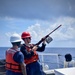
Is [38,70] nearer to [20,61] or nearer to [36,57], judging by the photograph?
[36,57]

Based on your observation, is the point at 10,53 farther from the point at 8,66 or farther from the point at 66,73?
the point at 66,73

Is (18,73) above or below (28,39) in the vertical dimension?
below

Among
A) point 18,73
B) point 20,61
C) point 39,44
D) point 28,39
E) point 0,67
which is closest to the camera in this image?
point 20,61

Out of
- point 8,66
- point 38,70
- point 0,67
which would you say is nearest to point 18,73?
point 8,66

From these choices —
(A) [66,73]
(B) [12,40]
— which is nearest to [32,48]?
(B) [12,40]

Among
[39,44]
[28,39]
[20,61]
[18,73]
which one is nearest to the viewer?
[20,61]

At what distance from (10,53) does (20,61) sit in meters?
0.27

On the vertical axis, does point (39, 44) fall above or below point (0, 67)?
above

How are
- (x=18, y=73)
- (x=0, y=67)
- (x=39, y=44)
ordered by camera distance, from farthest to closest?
(x=0, y=67), (x=39, y=44), (x=18, y=73)

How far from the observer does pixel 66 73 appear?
473 cm

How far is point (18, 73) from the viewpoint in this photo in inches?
197

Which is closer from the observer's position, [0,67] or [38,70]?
[38,70]

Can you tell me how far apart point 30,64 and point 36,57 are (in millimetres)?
197

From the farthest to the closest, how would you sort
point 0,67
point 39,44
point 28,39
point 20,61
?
point 0,67, point 39,44, point 28,39, point 20,61
